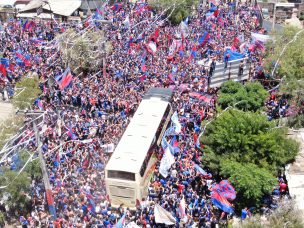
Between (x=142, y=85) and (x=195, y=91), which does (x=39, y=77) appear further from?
(x=195, y=91)

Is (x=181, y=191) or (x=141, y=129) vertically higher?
(x=141, y=129)

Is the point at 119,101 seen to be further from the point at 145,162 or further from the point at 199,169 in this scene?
the point at 199,169

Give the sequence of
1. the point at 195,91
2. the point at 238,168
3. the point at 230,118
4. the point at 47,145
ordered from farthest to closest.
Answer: the point at 195,91
the point at 47,145
the point at 230,118
the point at 238,168

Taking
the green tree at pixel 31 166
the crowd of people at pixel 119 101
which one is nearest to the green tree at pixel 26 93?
the crowd of people at pixel 119 101

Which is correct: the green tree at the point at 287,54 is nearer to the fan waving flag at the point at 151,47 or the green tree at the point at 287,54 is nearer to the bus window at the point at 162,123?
the fan waving flag at the point at 151,47

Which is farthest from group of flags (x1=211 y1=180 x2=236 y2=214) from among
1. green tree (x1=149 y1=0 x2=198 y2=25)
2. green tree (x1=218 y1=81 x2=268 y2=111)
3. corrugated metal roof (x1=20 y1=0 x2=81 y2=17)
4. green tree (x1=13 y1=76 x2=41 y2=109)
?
corrugated metal roof (x1=20 y1=0 x2=81 y2=17)

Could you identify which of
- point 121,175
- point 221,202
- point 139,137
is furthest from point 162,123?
point 221,202


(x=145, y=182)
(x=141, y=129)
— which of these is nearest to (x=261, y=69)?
(x=141, y=129)

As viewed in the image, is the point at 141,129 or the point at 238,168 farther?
the point at 141,129
